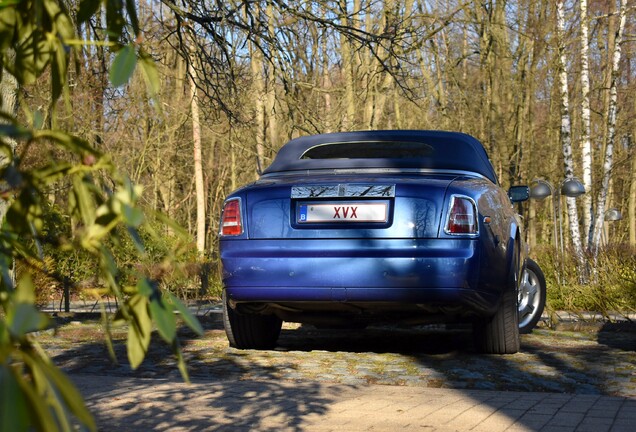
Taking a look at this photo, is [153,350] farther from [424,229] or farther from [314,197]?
[424,229]

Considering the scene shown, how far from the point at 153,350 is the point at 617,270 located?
664cm

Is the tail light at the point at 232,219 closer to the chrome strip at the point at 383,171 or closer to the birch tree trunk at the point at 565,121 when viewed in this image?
the chrome strip at the point at 383,171

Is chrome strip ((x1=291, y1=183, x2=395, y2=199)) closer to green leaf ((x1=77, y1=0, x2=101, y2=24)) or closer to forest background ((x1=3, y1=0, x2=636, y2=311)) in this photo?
green leaf ((x1=77, y1=0, x2=101, y2=24))

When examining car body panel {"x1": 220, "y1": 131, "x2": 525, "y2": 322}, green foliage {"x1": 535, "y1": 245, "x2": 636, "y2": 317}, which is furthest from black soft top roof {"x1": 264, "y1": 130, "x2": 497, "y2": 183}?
green foliage {"x1": 535, "y1": 245, "x2": 636, "y2": 317}

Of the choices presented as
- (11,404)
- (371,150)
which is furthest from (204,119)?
(11,404)

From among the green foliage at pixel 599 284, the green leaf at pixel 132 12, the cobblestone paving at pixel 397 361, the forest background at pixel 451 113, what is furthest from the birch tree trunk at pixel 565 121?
the green leaf at pixel 132 12

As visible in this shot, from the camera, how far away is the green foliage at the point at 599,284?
11188 millimetres

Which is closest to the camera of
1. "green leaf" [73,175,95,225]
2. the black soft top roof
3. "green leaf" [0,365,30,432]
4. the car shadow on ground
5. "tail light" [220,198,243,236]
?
"green leaf" [0,365,30,432]

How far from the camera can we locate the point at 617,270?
12.5 metres

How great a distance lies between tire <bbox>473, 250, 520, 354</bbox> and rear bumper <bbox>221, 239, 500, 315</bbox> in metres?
0.37

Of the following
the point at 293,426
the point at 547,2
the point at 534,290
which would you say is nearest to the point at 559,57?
the point at 547,2

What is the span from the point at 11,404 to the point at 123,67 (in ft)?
1.89

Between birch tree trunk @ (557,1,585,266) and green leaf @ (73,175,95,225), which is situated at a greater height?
birch tree trunk @ (557,1,585,266)

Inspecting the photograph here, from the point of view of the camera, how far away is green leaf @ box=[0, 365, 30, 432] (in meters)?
0.99
